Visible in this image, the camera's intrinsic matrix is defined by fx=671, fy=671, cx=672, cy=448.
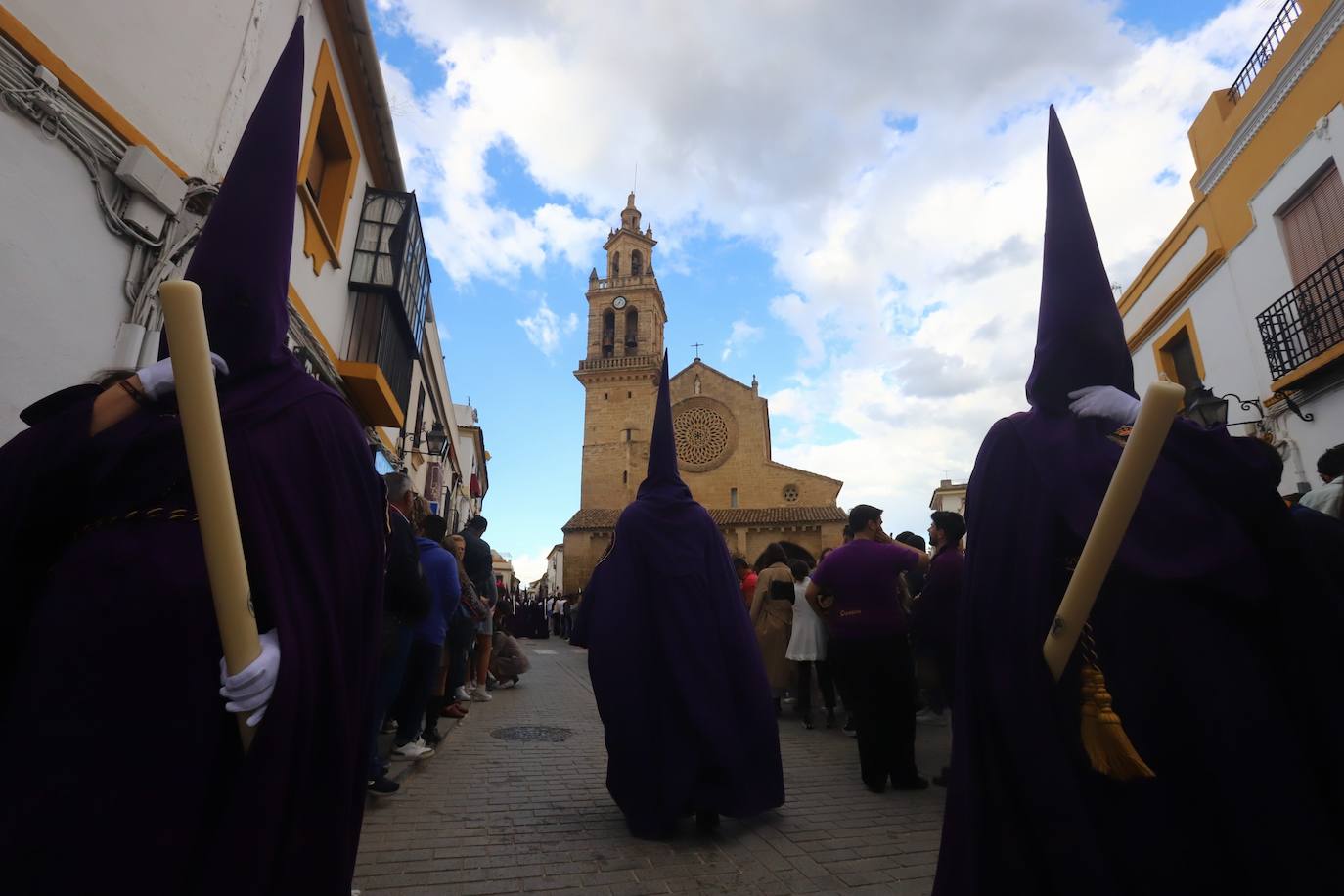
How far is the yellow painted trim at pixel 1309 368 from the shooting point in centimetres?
779

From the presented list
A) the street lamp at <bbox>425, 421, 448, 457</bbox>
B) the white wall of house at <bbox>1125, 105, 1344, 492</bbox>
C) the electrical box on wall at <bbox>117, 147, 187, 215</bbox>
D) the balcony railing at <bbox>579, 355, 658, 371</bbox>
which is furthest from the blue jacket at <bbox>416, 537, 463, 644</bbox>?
the balcony railing at <bbox>579, 355, 658, 371</bbox>

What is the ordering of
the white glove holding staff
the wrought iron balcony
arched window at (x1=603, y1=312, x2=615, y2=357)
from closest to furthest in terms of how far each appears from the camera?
the white glove holding staff < the wrought iron balcony < arched window at (x1=603, y1=312, x2=615, y2=357)

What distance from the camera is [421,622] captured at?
153 inches

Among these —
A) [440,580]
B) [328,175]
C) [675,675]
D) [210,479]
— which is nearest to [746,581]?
[440,580]

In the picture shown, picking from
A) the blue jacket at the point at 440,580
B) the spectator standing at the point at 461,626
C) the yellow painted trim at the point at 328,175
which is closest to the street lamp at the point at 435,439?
the yellow painted trim at the point at 328,175

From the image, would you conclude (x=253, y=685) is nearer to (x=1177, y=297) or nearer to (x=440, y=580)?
(x=440, y=580)

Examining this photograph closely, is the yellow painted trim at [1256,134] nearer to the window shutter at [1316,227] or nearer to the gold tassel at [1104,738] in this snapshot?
the window shutter at [1316,227]

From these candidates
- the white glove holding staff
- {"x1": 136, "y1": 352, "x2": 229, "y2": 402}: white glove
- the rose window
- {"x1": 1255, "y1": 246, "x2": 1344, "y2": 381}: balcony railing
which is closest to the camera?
{"x1": 136, "y1": 352, "x2": 229, "y2": 402}: white glove

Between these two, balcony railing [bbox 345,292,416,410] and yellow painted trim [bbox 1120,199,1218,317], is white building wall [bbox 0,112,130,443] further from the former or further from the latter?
yellow painted trim [bbox 1120,199,1218,317]

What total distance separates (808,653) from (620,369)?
102 ft

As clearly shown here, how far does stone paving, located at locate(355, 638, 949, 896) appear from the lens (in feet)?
9.66

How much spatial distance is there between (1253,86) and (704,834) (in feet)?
42.9

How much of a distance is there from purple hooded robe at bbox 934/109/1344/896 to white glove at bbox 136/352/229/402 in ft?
7.06

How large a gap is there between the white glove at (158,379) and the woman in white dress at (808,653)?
595 cm
